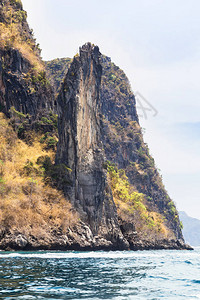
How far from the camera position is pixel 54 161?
2376 inches

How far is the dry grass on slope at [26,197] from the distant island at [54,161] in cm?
14

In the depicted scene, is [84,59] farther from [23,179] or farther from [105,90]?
[105,90]

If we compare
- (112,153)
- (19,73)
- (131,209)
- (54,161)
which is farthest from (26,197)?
(112,153)

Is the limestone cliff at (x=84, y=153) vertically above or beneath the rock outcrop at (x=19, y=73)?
beneath

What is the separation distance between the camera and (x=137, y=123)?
15975 centimetres

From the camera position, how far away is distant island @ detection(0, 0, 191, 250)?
45438 millimetres

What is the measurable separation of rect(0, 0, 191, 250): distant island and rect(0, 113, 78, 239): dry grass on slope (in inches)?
5.4

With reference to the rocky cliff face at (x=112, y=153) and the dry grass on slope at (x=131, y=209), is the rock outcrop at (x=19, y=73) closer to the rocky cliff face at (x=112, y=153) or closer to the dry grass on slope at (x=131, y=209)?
the rocky cliff face at (x=112, y=153)

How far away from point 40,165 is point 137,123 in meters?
108

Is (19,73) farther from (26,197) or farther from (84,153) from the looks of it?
(26,197)

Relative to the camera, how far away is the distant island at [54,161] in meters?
45.4

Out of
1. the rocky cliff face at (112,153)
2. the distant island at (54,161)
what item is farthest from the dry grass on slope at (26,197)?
the rocky cliff face at (112,153)

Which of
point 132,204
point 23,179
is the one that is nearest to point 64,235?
point 23,179

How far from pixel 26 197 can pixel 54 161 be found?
14276 mm
